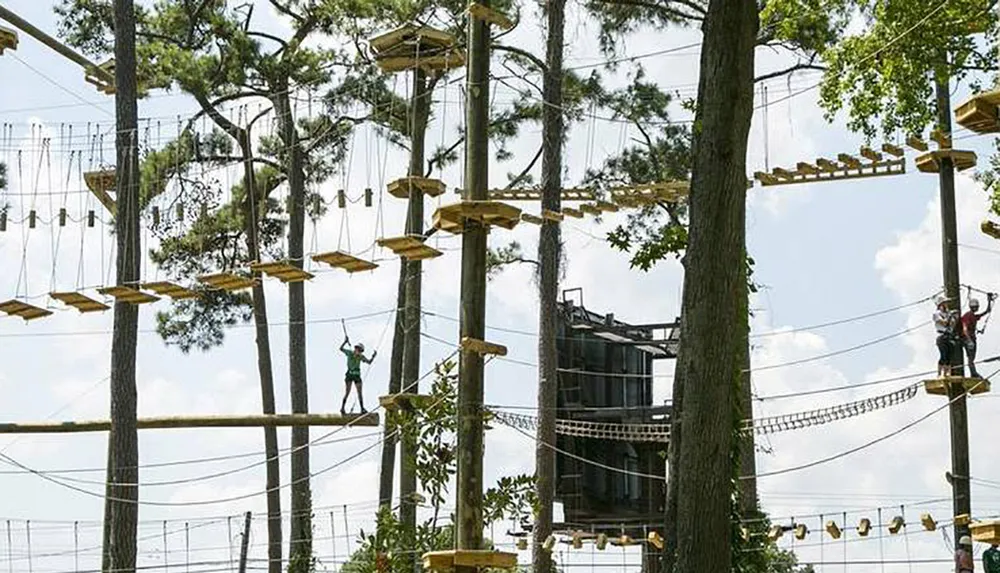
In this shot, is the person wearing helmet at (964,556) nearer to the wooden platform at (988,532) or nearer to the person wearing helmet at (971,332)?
the person wearing helmet at (971,332)

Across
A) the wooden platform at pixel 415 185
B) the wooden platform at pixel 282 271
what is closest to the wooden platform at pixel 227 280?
the wooden platform at pixel 282 271

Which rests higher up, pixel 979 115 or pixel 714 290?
pixel 979 115

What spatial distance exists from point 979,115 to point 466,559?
4.07m

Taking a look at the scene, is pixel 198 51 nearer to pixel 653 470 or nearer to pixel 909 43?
pixel 653 470

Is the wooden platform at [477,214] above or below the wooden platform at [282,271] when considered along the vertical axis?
below

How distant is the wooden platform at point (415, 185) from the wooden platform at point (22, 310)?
443 cm

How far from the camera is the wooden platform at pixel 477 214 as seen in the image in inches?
440

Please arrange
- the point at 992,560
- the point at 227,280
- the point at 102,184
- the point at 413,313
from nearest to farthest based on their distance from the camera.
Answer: the point at 992,560 → the point at 227,280 → the point at 102,184 → the point at 413,313

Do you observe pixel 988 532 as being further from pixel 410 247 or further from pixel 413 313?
pixel 413 313

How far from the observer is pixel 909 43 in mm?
15180

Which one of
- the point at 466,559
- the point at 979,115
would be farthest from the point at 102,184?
the point at 979,115

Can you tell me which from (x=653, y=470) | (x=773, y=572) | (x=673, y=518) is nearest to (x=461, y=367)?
(x=673, y=518)

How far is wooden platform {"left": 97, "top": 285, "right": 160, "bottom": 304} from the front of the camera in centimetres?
1727

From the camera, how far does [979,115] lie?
33.1 ft
